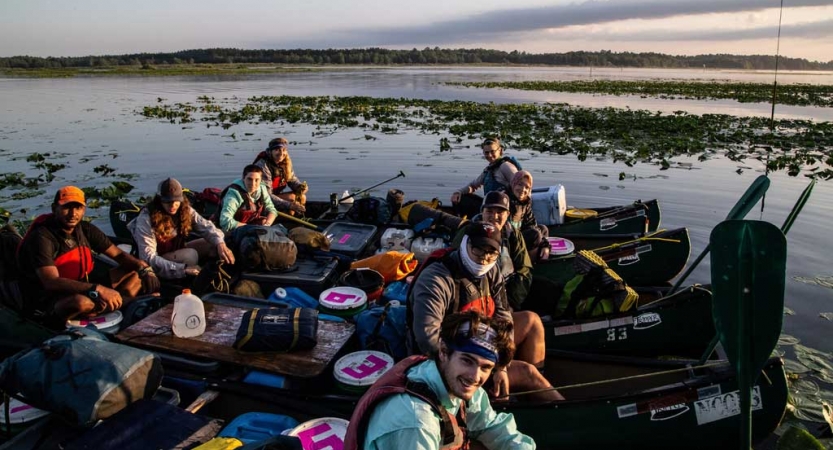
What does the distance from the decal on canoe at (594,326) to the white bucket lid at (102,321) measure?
4305 millimetres

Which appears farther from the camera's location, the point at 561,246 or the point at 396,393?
the point at 561,246

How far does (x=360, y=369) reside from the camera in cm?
421

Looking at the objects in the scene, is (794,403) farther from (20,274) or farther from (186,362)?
(20,274)

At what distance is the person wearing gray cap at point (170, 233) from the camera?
19.3ft

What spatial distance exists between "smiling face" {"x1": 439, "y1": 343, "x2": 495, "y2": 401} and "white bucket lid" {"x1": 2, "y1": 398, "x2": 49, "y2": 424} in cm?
294

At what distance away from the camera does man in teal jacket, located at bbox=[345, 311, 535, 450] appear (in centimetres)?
219

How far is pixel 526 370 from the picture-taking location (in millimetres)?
4309

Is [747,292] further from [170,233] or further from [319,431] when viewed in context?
[170,233]

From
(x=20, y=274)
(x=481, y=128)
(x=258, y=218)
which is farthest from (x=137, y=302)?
(x=481, y=128)

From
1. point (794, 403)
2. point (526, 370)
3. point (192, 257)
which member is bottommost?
point (794, 403)

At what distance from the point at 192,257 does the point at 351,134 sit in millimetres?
16440

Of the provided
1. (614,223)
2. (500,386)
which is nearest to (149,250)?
(500,386)

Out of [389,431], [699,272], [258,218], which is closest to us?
[389,431]

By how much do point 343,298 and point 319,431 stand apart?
196cm
